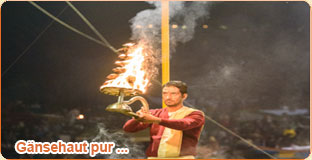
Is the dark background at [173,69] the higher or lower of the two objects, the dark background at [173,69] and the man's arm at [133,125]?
the higher

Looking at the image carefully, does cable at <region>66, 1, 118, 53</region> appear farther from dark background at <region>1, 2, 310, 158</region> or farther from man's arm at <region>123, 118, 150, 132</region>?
man's arm at <region>123, 118, 150, 132</region>

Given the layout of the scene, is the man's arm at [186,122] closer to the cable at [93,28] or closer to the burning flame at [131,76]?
the burning flame at [131,76]

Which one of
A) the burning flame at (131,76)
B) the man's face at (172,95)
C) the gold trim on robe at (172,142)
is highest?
the burning flame at (131,76)

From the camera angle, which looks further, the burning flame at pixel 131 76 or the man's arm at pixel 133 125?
the man's arm at pixel 133 125

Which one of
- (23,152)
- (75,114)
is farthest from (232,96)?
(23,152)

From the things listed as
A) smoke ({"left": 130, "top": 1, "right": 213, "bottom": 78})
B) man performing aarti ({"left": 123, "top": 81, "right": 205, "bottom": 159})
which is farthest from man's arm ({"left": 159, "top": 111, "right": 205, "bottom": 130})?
smoke ({"left": 130, "top": 1, "right": 213, "bottom": 78})

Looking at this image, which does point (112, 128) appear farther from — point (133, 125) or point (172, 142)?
point (172, 142)

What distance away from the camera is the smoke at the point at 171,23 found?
330cm

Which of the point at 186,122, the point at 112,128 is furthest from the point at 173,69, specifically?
the point at 186,122

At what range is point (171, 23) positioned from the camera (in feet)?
11.0

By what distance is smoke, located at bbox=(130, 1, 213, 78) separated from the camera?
3.30 metres

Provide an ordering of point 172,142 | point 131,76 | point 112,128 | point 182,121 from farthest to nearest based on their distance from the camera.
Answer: point 112,128, point 172,142, point 131,76, point 182,121

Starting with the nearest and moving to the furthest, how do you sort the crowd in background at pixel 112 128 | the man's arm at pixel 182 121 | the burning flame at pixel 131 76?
the man's arm at pixel 182 121 → the burning flame at pixel 131 76 → the crowd in background at pixel 112 128

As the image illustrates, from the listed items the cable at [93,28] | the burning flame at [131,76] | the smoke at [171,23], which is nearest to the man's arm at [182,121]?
the burning flame at [131,76]
